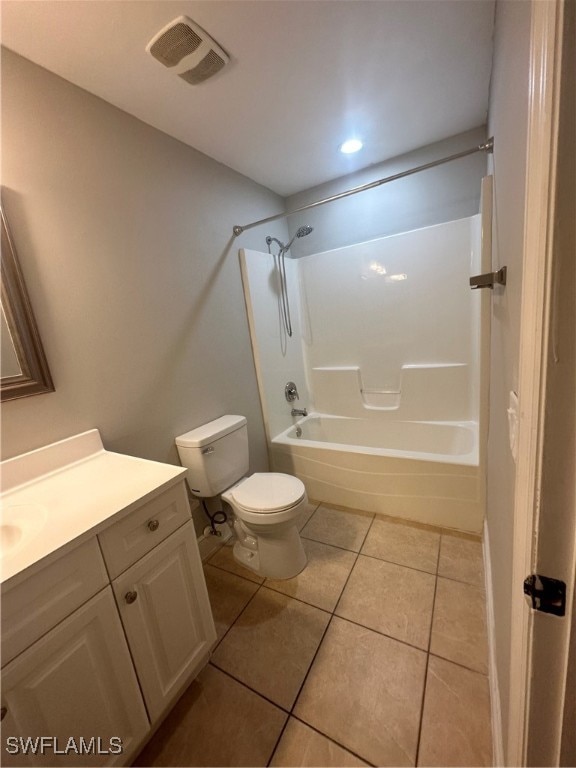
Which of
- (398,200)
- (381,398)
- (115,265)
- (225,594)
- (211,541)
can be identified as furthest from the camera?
(381,398)

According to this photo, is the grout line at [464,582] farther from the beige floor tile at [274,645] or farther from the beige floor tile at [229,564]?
the beige floor tile at [229,564]

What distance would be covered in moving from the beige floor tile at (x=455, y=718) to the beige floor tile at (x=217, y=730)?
0.48 meters

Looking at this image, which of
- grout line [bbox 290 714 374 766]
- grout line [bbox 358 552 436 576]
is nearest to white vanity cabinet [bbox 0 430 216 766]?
grout line [bbox 290 714 374 766]

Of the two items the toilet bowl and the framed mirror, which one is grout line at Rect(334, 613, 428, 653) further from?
the framed mirror

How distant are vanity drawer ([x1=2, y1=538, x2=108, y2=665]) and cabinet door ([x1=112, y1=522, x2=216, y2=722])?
0.30 feet

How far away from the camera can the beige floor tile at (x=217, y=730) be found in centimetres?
97

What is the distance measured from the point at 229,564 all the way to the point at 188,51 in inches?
95.1

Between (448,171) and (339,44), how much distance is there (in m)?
1.23

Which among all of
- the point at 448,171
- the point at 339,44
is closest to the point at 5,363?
the point at 339,44

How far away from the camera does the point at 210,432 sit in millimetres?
1684

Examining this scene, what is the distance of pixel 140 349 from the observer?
1486 millimetres

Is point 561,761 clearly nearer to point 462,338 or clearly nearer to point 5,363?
point 5,363

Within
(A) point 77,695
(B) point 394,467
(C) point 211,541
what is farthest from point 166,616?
(B) point 394,467

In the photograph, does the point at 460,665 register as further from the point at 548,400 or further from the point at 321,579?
the point at 548,400
